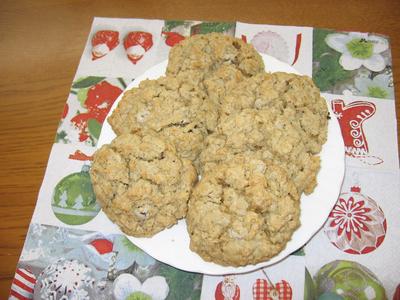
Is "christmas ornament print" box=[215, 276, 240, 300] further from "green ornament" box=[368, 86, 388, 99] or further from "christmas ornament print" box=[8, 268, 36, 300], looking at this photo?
"green ornament" box=[368, 86, 388, 99]

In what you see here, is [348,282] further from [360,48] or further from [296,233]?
[360,48]

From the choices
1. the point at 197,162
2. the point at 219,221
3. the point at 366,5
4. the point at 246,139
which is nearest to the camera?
the point at 219,221

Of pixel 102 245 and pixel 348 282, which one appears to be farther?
pixel 102 245

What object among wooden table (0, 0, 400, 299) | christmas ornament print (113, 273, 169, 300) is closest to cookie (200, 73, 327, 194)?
christmas ornament print (113, 273, 169, 300)

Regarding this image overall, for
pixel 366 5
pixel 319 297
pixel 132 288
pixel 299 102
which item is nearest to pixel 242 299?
pixel 319 297

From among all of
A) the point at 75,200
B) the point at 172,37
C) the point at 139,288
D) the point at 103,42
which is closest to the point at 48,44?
the point at 103,42

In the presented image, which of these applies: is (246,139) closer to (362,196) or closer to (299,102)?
(299,102)
